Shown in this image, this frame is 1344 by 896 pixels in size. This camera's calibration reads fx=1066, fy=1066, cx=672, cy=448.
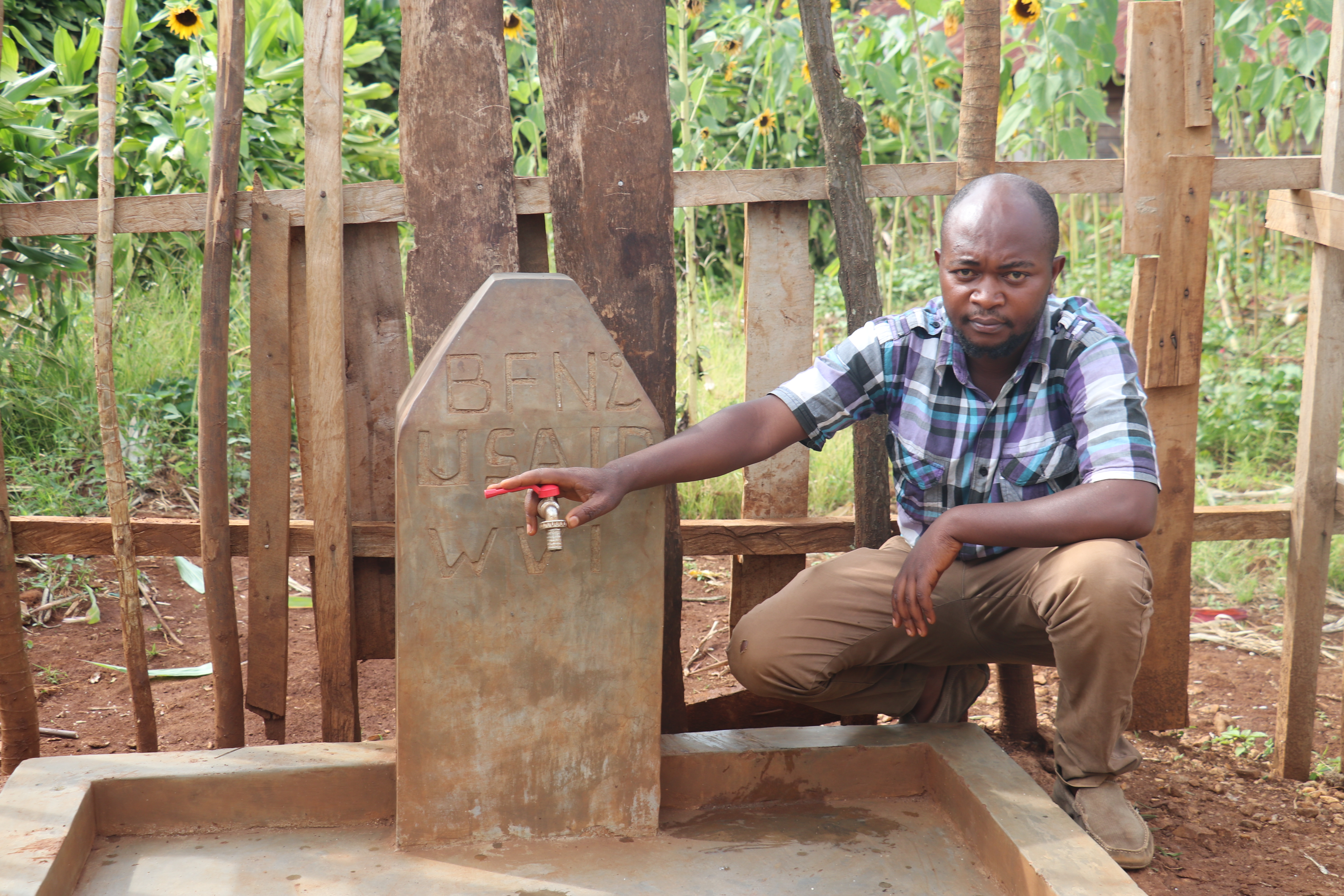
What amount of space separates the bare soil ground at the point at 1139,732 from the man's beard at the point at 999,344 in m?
1.12

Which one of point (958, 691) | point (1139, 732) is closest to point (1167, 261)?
point (958, 691)

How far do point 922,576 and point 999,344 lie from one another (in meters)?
0.56

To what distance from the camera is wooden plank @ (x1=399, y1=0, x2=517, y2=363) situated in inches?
102

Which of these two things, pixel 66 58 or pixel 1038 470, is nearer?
pixel 1038 470

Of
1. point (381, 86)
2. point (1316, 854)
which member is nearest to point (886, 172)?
point (1316, 854)

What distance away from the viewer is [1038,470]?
2473 millimetres

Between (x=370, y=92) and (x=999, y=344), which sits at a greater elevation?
(x=370, y=92)

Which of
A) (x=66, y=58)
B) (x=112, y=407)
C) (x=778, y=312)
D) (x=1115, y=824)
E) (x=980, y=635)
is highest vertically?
(x=66, y=58)

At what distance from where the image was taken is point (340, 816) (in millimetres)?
2266

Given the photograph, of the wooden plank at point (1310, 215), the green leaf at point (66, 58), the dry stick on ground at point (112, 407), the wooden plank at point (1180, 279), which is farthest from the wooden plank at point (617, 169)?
the green leaf at point (66, 58)

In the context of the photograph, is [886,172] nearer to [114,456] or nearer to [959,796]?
[959,796]

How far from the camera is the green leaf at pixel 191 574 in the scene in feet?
12.7

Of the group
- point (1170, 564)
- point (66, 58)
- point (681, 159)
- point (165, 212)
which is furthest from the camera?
point (681, 159)

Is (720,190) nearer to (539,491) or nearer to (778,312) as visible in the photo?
(778,312)
